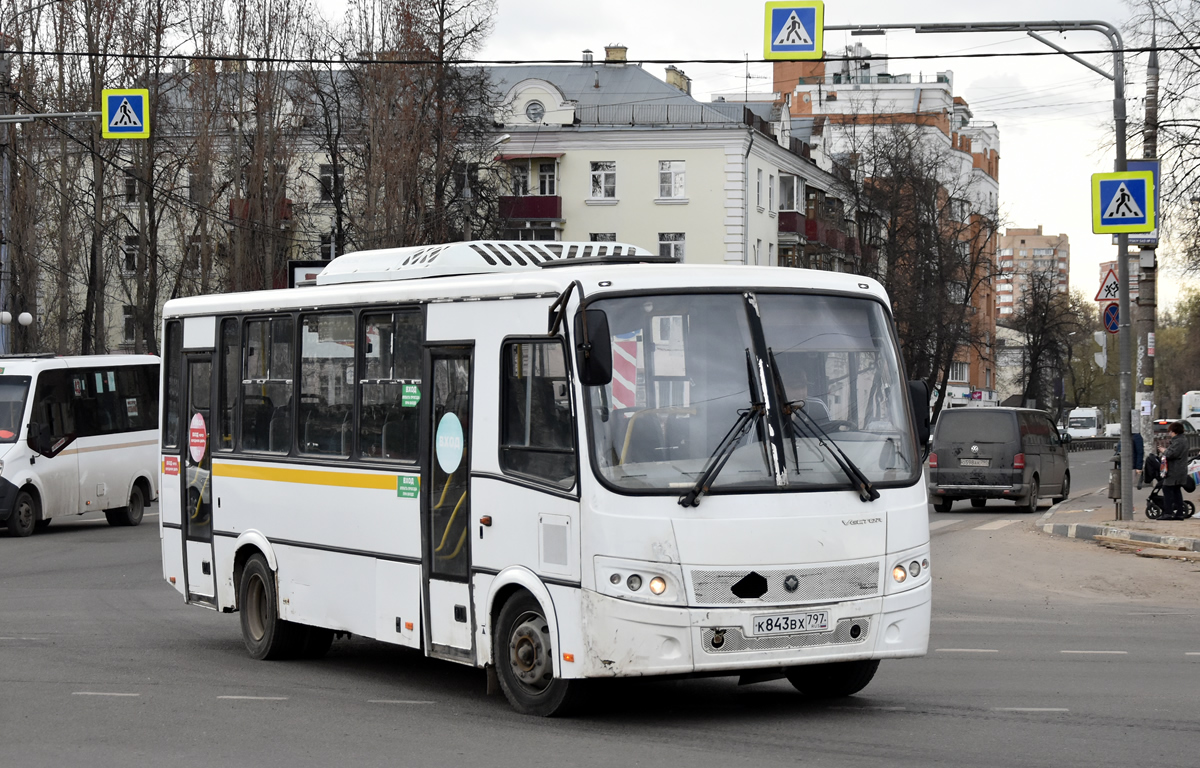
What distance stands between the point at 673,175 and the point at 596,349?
5789 centimetres

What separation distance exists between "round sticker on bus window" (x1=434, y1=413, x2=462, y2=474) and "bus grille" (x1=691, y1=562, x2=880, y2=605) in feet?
6.34

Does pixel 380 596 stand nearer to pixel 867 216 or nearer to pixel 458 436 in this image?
pixel 458 436

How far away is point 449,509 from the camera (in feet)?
31.9

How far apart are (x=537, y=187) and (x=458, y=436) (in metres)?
58.1

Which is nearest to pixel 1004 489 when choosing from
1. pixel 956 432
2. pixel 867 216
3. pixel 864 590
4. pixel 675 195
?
pixel 956 432

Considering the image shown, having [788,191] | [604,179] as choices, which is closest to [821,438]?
[604,179]

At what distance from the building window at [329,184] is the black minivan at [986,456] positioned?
93.6 feet

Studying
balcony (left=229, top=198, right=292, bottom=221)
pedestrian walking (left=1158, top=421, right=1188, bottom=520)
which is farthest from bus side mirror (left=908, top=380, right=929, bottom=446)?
balcony (left=229, top=198, right=292, bottom=221)

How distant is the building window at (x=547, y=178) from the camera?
220ft

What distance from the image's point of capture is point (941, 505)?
31.6 metres

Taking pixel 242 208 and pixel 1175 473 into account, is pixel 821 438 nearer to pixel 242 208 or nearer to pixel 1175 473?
pixel 1175 473

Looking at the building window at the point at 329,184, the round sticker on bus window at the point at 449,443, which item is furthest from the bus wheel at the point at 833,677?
the building window at the point at 329,184

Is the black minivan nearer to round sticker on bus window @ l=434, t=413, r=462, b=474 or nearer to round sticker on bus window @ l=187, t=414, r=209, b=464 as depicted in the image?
round sticker on bus window @ l=187, t=414, r=209, b=464

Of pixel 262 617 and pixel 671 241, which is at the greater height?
pixel 671 241
